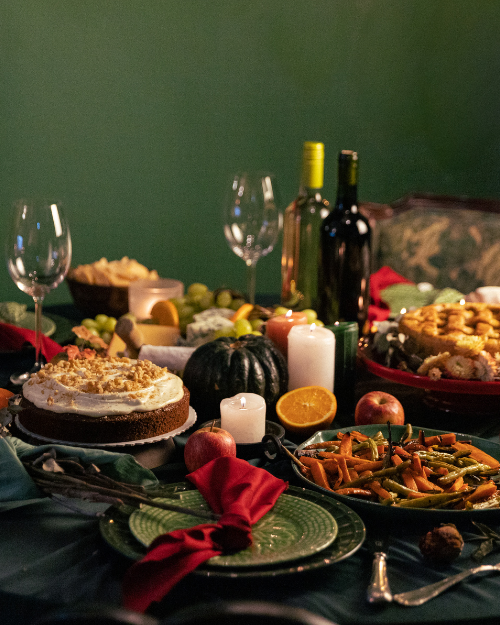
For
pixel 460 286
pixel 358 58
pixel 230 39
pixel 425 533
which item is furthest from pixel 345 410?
pixel 358 58

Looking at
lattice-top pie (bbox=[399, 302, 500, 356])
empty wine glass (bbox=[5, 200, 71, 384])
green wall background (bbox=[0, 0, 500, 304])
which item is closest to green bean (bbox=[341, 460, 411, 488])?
lattice-top pie (bbox=[399, 302, 500, 356])

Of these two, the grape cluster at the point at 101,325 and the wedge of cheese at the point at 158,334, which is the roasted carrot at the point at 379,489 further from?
the grape cluster at the point at 101,325

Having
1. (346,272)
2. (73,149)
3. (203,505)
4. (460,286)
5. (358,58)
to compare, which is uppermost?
(358,58)

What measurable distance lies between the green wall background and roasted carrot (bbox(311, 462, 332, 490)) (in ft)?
9.39

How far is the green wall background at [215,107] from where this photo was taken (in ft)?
11.4

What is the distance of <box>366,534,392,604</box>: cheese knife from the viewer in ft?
2.51

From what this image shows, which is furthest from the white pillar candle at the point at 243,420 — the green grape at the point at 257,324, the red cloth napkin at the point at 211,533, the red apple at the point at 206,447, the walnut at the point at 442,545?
the green grape at the point at 257,324

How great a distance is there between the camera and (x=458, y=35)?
13.9 feet

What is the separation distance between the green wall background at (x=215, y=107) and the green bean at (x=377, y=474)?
2.92 metres

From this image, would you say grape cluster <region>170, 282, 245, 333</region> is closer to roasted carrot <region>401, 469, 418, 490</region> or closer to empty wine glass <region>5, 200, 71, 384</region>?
empty wine glass <region>5, 200, 71, 384</region>

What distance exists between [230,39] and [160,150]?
0.70 m

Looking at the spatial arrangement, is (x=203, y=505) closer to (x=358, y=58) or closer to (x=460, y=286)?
(x=460, y=286)

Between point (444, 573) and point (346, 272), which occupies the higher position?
point (346, 272)

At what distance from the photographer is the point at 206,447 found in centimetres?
108
